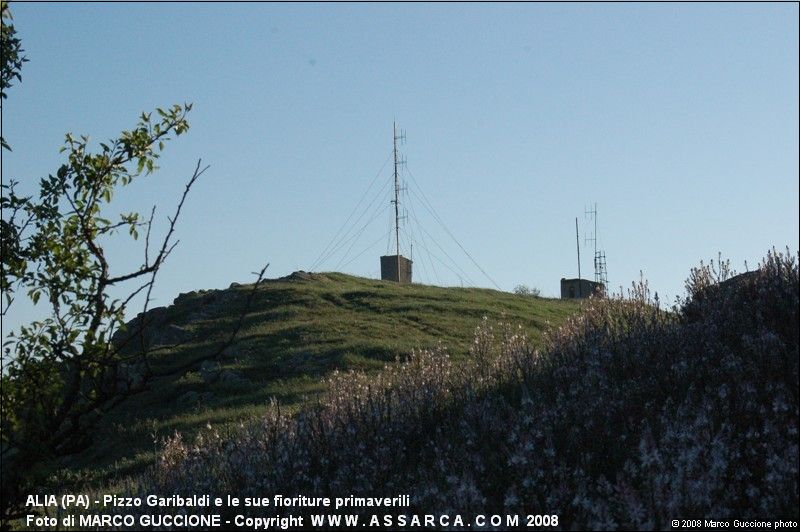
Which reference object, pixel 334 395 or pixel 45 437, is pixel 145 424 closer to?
pixel 334 395

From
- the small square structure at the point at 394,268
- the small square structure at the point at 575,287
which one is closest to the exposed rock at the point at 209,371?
the small square structure at the point at 394,268

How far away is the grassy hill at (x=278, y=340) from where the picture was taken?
1866 cm

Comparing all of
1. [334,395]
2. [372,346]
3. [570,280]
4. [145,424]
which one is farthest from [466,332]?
[570,280]

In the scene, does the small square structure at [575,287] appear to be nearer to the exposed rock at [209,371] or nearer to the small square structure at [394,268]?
Result: the small square structure at [394,268]

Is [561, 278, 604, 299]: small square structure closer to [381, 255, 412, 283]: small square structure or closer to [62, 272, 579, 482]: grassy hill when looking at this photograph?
[381, 255, 412, 283]: small square structure

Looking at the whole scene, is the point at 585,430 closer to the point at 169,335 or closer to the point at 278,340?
the point at 278,340

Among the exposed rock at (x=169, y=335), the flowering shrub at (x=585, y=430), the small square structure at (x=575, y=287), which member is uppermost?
the small square structure at (x=575, y=287)

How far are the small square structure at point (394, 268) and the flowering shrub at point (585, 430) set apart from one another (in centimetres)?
3319

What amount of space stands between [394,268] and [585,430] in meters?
37.4

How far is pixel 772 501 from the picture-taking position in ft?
23.0

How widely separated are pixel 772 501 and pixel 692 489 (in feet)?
2.01

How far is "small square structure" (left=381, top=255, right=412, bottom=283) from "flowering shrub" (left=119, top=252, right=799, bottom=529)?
3319 centimetres

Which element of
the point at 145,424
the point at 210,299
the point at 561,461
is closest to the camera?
the point at 561,461

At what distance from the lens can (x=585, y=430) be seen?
28.2 feet
